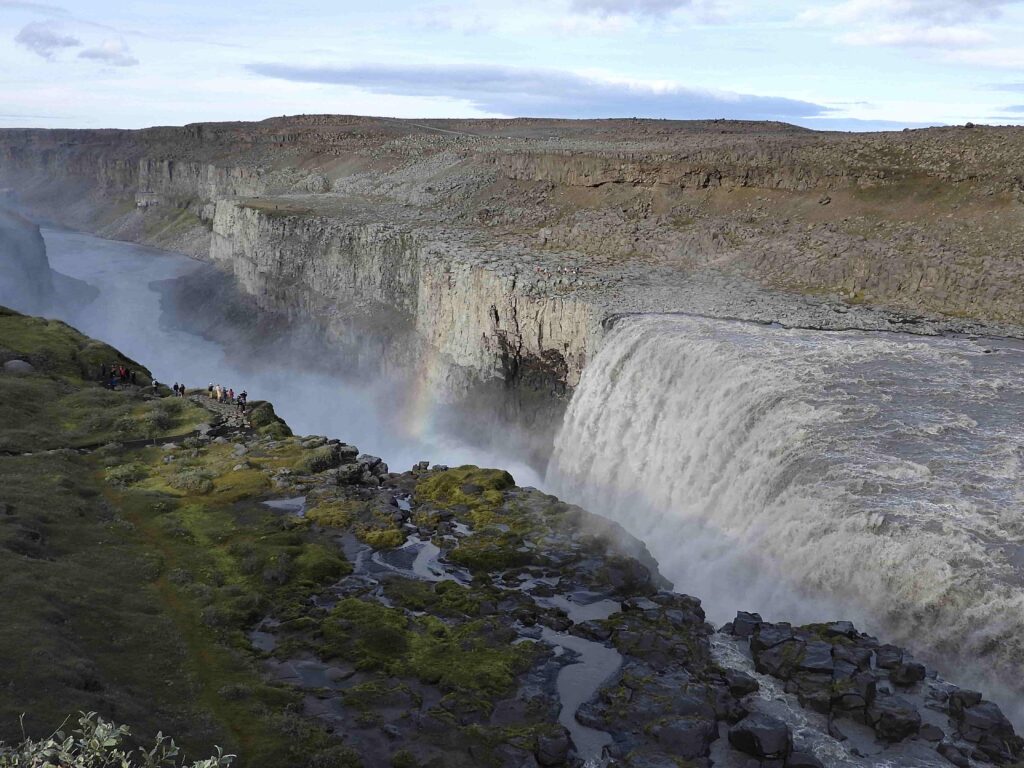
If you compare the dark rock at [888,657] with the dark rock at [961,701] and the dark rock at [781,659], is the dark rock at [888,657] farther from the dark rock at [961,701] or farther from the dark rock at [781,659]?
the dark rock at [781,659]

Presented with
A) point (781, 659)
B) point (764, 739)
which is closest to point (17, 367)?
point (781, 659)

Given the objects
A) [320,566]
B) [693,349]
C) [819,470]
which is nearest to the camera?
[819,470]

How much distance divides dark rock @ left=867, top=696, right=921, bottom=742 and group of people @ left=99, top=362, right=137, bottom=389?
49.8 meters

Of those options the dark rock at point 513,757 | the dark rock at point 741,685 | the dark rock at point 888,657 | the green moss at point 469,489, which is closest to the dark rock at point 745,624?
the dark rock at point 741,685

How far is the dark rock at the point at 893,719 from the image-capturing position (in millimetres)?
23344

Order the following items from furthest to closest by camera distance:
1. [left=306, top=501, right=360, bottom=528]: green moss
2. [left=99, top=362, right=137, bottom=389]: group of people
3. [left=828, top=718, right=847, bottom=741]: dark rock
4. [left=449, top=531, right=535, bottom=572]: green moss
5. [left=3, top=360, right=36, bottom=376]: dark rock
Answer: [left=99, top=362, right=137, bottom=389]: group of people, [left=3, top=360, right=36, bottom=376]: dark rock, [left=306, top=501, right=360, bottom=528]: green moss, [left=449, top=531, right=535, bottom=572]: green moss, [left=828, top=718, right=847, bottom=741]: dark rock

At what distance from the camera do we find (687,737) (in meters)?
23.6

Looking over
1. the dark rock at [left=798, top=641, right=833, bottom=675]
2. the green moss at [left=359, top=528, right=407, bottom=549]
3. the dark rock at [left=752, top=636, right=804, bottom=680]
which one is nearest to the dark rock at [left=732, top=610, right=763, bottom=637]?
the dark rock at [left=752, top=636, right=804, bottom=680]

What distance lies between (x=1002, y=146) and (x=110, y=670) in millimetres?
60634

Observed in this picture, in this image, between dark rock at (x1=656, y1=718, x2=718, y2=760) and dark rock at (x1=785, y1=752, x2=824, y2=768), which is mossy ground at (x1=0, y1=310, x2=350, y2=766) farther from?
dark rock at (x1=785, y1=752, x2=824, y2=768)

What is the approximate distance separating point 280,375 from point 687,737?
68.3 meters

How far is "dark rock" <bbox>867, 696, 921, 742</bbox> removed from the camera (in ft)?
76.6

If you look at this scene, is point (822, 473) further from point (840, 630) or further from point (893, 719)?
point (893, 719)

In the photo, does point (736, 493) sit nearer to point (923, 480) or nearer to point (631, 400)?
point (923, 480)
